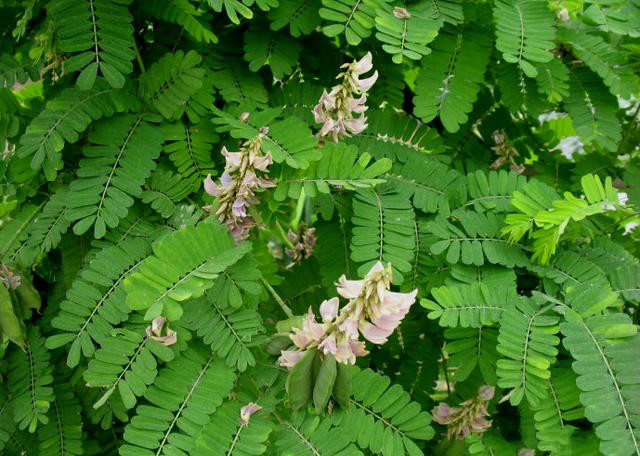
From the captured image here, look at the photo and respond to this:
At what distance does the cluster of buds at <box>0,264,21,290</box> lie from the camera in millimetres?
1312

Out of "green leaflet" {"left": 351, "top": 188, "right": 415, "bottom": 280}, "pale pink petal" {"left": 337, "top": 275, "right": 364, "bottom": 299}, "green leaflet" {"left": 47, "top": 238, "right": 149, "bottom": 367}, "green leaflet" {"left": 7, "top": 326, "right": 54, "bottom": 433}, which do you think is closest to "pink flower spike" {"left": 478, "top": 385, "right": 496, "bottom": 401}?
"green leaflet" {"left": 351, "top": 188, "right": 415, "bottom": 280}

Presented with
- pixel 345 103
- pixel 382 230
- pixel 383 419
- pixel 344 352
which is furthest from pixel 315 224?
pixel 344 352

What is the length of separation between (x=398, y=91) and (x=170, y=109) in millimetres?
541

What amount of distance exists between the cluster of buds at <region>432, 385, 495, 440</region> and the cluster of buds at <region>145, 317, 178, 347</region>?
23.1 inches

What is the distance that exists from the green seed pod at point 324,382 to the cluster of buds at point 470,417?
41cm

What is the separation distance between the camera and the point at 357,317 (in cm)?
92

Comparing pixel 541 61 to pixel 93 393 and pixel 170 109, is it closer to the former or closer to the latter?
pixel 170 109

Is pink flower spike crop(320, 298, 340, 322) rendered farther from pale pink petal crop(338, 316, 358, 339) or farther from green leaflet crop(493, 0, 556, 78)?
green leaflet crop(493, 0, 556, 78)

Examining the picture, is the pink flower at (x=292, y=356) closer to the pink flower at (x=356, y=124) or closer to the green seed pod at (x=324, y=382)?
the green seed pod at (x=324, y=382)

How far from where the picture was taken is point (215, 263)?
1115 millimetres

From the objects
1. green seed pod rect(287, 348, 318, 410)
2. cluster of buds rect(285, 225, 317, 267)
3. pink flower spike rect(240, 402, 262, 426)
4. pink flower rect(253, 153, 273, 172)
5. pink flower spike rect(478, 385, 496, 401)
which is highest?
pink flower rect(253, 153, 273, 172)

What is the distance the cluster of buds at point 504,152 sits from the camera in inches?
67.0

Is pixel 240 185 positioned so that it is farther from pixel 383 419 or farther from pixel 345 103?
pixel 383 419

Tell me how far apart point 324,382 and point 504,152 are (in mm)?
920
